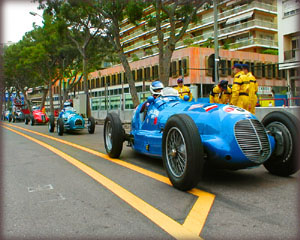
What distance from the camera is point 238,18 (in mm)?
44344

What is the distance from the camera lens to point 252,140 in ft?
13.0

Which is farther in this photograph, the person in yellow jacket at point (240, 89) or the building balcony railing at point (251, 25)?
the building balcony railing at point (251, 25)

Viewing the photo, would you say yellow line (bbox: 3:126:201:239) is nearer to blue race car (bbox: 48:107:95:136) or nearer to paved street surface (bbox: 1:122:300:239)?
paved street surface (bbox: 1:122:300:239)

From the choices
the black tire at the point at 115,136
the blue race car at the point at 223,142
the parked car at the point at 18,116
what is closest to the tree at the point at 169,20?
the black tire at the point at 115,136

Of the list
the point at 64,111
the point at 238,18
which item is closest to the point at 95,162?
the point at 64,111

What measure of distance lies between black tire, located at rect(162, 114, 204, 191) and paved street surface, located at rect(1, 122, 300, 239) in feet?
0.62

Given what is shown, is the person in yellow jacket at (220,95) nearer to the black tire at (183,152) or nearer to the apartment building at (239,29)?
the black tire at (183,152)

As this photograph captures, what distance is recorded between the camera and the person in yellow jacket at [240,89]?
7309mm

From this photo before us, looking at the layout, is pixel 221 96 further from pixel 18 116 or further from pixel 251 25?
pixel 251 25

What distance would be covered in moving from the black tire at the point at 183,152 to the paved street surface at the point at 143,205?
19cm

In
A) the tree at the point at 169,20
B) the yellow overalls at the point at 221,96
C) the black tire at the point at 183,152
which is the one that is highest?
the tree at the point at 169,20

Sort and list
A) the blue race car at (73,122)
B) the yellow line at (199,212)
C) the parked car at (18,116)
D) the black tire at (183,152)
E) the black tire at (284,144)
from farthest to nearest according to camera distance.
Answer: the parked car at (18,116) < the blue race car at (73,122) < the black tire at (284,144) < the black tire at (183,152) < the yellow line at (199,212)

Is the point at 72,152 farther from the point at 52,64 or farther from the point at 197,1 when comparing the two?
the point at 52,64

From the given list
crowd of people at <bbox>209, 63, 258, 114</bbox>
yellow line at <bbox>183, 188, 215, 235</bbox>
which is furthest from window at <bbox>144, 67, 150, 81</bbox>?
yellow line at <bbox>183, 188, 215, 235</bbox>
